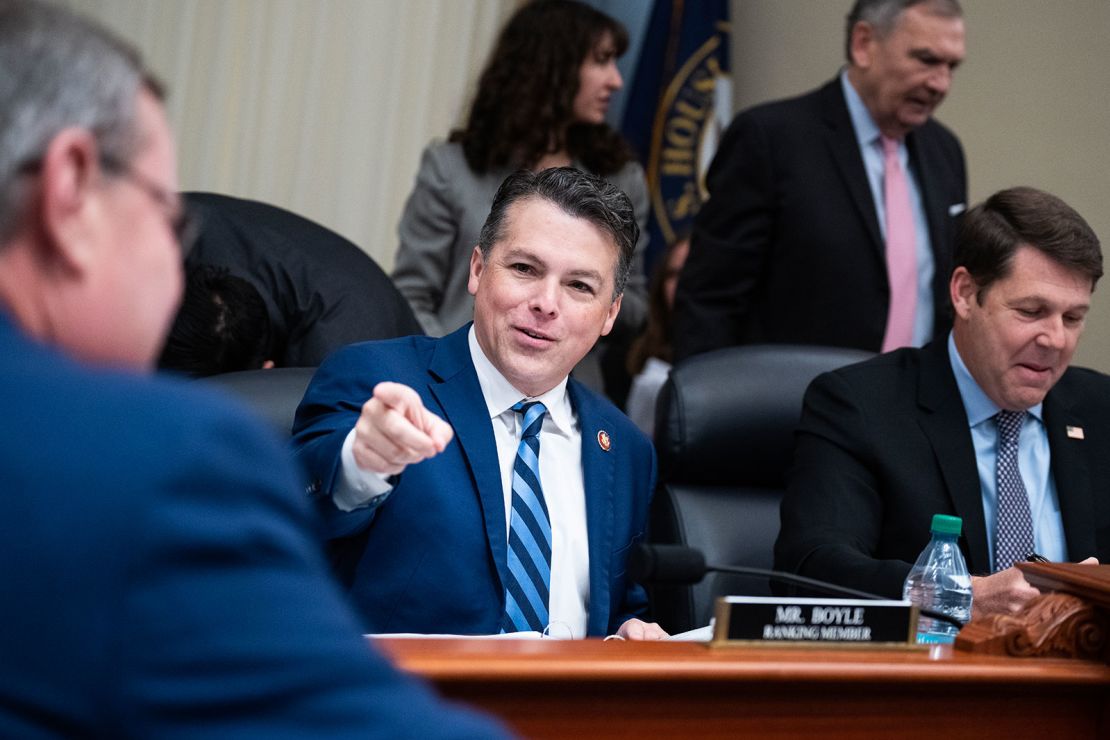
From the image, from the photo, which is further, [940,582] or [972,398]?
[972,398]

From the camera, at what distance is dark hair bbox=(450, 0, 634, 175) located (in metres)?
3.49

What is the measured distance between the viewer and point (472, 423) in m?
2.14

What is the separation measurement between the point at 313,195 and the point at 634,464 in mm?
2815

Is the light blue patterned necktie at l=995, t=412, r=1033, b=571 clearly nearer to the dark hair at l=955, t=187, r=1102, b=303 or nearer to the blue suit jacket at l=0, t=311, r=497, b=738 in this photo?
the dark hair at l=955, t=187, r=1102, b=303

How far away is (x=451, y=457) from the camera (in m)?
2.10

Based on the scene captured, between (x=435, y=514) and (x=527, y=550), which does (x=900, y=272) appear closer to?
(x=527, y=550)

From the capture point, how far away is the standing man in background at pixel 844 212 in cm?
341

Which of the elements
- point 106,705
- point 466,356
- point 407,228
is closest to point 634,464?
point 466,356

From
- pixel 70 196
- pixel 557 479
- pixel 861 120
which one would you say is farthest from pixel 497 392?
pixel 861 120

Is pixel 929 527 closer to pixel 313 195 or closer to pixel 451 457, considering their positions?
pixel 451 457

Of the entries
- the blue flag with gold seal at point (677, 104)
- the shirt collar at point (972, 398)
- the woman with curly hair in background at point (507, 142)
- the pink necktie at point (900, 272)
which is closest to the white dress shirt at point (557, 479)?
the shirt collar at point (972, 398)

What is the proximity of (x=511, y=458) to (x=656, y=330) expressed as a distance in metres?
2.35

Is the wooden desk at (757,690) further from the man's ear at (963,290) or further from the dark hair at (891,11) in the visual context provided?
the dark hair at (891,11)

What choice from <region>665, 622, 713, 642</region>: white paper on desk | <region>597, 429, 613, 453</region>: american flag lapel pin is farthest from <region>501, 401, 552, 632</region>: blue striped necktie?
<region>665, 622, 713, 642</region>: white paper on desk
